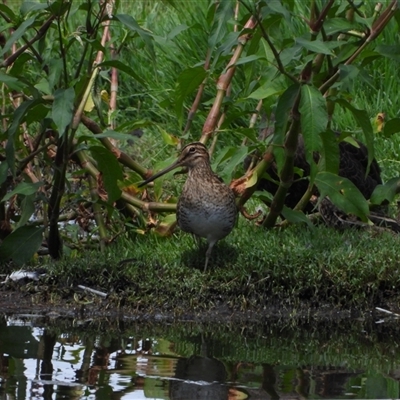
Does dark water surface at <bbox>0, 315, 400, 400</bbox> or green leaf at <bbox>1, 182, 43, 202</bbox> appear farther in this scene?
green leaf at <bbox>1, 182, 43, 202</bbox>

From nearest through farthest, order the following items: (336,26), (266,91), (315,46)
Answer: (315,46) → (336,26) → (266,91)

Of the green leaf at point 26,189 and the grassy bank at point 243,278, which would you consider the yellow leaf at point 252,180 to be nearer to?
the grassy bank at point 243,278

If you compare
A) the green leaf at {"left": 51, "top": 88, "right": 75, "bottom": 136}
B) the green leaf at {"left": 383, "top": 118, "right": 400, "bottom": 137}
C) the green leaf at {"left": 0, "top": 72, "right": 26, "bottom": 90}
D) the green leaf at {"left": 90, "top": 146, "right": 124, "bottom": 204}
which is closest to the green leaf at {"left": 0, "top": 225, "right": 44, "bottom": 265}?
the green leaf at {"left": 90, "top": 146, "right": 124, "bottom": 204}

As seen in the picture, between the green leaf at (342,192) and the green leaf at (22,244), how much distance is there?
1.47m

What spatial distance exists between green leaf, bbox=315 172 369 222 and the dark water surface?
1.97 feet

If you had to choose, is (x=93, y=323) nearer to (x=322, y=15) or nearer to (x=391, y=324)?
(x=391, y=324)

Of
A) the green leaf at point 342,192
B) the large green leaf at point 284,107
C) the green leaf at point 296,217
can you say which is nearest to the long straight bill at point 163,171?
the green leaf at point 296,217

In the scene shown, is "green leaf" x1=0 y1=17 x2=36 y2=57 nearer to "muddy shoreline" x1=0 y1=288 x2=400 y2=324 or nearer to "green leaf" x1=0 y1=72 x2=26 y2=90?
"green leaf" x1=0 y1=72 x2=26 y2=90

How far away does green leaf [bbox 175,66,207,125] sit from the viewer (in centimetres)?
523

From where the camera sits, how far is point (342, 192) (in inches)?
209

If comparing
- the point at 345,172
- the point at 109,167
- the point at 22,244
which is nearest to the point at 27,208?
the point at 22,244

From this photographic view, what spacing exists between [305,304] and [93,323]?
1090 millimetres

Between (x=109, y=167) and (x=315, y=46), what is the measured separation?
1.28 metres

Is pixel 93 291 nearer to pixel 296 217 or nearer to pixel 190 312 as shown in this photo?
pixel 190 312
